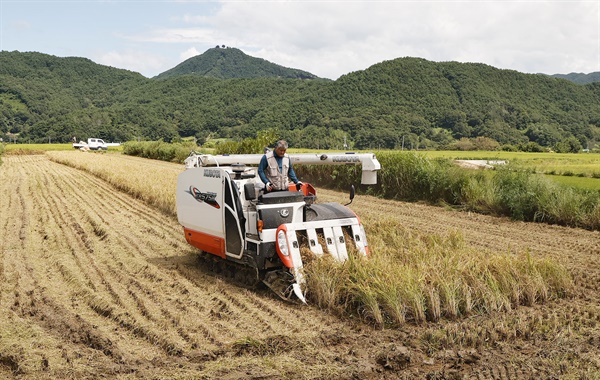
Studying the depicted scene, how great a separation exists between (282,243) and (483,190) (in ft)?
35.2

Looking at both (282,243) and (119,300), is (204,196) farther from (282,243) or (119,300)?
(119,300)

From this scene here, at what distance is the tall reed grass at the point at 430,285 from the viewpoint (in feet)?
23.5

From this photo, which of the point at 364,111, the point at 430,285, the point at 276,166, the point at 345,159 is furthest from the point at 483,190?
the point at 364,111

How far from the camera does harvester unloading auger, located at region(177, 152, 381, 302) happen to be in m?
8.17

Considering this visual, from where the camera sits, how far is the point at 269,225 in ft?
27.4

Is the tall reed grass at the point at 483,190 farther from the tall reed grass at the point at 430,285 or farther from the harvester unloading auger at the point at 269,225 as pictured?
the harvester unloading auger at the point at 269,225

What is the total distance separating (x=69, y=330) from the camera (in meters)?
6.85

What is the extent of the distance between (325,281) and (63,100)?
142 m

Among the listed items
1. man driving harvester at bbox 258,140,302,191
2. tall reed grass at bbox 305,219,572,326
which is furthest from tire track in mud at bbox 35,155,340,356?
man driving harvester at bbox 258,140,302,191

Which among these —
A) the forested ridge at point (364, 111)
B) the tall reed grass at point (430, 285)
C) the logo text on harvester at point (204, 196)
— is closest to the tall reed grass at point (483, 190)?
→ the tall reed grass at point (430, 285)

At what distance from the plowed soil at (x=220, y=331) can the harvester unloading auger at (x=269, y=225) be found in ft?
1.56

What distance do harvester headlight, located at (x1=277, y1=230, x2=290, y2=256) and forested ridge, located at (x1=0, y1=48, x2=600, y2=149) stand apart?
4339 centimetres

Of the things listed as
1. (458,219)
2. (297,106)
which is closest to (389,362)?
(458,219)

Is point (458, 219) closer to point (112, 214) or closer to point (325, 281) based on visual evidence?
point (325, 281)
